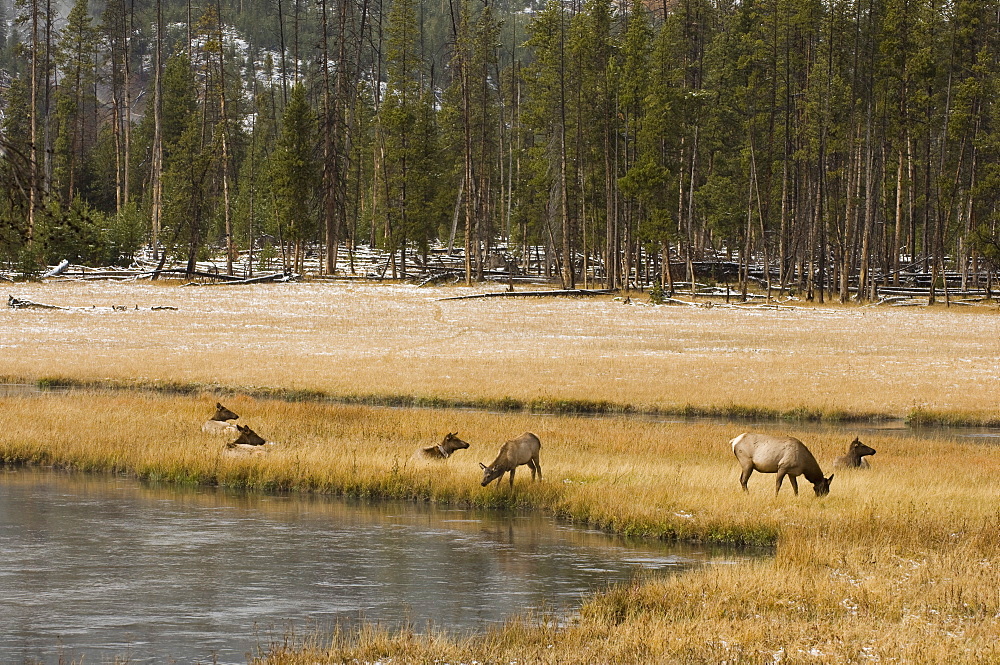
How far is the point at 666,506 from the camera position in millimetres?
17109

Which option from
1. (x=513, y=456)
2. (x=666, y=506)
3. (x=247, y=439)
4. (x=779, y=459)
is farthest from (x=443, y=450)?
(x=779, y=459)

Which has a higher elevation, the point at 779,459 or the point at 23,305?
the point at 23,305

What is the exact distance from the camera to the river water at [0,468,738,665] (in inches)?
447

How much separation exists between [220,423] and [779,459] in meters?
11.6

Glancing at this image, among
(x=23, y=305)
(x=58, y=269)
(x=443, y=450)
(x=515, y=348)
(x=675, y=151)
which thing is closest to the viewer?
(x=443, y=450)

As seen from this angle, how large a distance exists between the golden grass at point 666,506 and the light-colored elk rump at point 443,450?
0.21 meters

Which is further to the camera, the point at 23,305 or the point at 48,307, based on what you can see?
the point at 48,307

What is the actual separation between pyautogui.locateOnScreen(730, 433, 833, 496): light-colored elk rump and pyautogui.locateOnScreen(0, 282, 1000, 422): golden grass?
13642 millimetres

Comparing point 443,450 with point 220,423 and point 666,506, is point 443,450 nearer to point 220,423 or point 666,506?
point 666,506

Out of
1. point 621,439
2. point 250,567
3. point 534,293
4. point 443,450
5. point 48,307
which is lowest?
point 250,567

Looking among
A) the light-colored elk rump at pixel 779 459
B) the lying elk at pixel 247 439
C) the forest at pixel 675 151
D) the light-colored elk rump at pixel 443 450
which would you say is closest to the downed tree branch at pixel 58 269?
the forest at pixel 675 151

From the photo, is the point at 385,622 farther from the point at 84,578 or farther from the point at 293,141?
the point at 293,141

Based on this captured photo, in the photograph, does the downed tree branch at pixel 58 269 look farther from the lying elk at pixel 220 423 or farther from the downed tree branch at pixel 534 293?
the lying elk at pixel 220 423

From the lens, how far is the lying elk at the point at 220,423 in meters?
22.8
